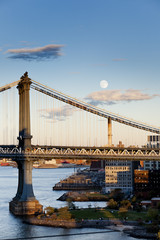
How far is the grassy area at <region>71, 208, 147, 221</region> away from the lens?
82363mm

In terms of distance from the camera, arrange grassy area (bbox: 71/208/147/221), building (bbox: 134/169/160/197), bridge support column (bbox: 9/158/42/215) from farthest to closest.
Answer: building (bbox: 134/169/160/197), bridge support column (bbox: 9/158/42/215), grassy area (bbox: 71/208/147/221)

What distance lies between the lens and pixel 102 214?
3361 inches

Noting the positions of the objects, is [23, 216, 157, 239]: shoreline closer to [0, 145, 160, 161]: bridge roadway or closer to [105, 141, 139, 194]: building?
[0, 145, 160, 161]: bridge roadway

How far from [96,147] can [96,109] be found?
23.4 ft

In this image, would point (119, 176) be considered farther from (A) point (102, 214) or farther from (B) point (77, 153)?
(A) point (102, 214)

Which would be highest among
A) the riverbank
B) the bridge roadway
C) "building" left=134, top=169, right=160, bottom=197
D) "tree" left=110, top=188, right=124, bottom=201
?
the bridge roadway

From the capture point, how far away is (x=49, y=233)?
74000mm

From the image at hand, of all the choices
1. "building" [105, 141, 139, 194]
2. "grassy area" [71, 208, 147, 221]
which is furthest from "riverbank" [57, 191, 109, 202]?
"grassy area" [71, 208, 147, 221]

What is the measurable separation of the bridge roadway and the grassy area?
37.8ft

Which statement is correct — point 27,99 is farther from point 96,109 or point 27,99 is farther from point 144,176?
point 144,176

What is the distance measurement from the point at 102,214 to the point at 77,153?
17.8 metres

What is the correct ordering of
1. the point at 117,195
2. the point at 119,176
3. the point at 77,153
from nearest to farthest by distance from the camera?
the point at 77,153
the point at 117,195
the point at 119,176

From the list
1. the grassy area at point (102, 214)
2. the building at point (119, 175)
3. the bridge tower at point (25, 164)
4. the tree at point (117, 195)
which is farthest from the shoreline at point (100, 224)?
→ the building at point (119, 175)

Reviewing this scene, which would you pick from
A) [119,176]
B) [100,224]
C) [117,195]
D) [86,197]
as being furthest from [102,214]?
[119,176]
